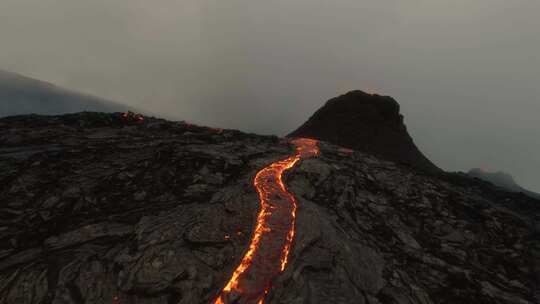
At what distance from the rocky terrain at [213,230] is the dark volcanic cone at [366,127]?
142ft

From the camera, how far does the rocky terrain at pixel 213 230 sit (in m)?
15.4

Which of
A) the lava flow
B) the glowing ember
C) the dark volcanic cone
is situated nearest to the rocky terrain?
the lava flow

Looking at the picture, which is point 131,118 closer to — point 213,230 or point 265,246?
point 213,230

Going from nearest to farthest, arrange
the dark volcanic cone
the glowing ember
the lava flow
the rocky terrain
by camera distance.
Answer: the lava flow
the rocky terrain
the glowing ember
the dark volcanic cone

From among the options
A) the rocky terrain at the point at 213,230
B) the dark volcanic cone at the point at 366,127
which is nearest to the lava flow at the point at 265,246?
the rocky terrain at the point at 213,230

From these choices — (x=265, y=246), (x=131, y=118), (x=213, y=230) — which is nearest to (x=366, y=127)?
(x=131, y=118)

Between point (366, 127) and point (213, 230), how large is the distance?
69.7 meters

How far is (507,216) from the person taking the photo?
28.4 metres

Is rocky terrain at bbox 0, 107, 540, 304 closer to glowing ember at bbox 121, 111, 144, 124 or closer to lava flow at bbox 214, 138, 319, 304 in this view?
lava flow at bbox 214, 138, 319, 304

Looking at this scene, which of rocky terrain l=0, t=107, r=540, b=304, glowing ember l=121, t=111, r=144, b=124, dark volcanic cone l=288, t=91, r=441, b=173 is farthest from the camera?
dark volcanic cone l=288, t=91, r=441, b=173

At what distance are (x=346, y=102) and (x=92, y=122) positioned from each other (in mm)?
66041

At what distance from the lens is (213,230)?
61.4ft

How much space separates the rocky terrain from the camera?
50.6 ft

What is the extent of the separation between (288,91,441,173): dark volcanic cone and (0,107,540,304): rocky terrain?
142 ft
